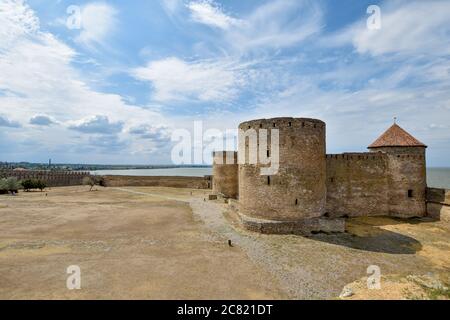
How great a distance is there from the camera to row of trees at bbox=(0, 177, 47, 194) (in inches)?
1155

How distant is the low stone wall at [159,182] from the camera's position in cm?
3744

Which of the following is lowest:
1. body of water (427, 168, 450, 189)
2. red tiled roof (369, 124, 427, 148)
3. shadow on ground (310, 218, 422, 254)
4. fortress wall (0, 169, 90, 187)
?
shadow on ground (310, 218, 422, 254)

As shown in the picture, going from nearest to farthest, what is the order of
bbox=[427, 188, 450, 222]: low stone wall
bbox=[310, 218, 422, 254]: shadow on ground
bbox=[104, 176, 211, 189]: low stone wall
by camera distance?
bbox=[310, 218, 422, 254]: shadow on ground → bbox=[427, 188, 450, 222]: low stone wall → bbox=[104, 176, 211, 189]: low stone wall

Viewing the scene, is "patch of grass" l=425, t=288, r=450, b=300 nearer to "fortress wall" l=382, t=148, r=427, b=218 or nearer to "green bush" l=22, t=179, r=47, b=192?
"fortress wall" l=382, t=148, r=427, b=218

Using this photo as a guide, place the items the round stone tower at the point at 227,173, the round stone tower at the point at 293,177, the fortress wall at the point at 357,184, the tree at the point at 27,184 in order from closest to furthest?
the round stone tower at the point at 293,177 → the fortress wall at the point at 357,184 → the round stone tower at the point at 227,173 → the tree at the point at 27,184

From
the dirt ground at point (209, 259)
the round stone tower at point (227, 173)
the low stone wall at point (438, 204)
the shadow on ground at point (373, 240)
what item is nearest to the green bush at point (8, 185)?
the dirt ground at point (209, 259)

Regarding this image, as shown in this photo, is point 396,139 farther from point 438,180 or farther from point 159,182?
point 438,180

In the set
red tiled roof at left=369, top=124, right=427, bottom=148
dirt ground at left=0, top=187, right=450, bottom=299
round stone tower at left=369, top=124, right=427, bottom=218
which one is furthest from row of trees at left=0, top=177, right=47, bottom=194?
round stone tower at left=369, top=124, right=427, bottom=218

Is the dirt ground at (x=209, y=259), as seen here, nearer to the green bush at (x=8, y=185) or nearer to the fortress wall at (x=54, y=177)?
the green bush at (x=8, y=185)

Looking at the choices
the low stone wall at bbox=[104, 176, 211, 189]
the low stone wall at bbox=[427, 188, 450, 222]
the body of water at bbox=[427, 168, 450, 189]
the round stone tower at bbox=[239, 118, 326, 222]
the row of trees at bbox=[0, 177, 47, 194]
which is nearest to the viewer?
the round stone tower at bbox=[239, 118, 326, 222]

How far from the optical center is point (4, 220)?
1592 centimetres

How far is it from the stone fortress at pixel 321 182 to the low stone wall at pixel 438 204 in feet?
1.08

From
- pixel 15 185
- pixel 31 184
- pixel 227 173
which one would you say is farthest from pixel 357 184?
pixel 31 184
